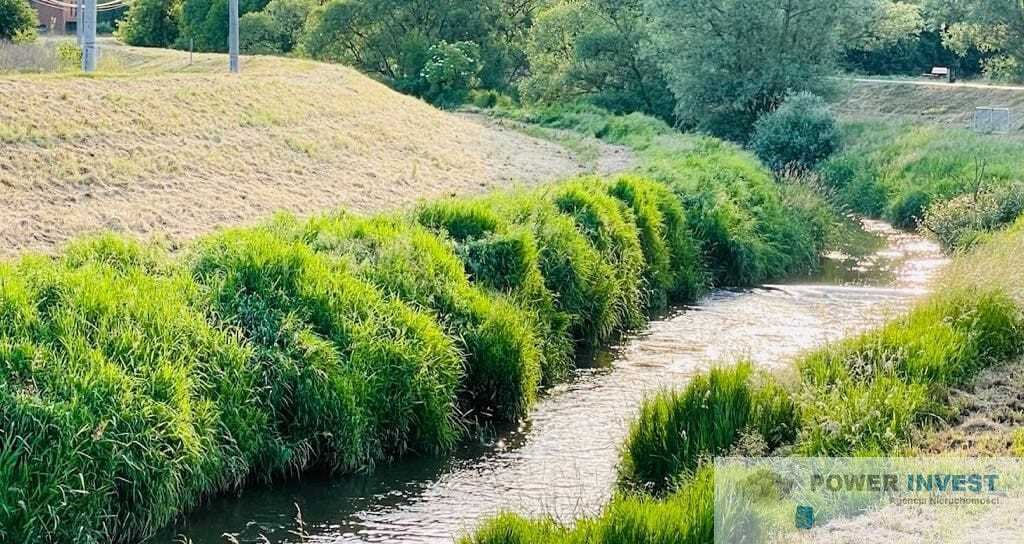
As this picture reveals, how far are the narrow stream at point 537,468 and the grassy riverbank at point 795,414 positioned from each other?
2.32 ft

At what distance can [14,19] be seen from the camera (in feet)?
137

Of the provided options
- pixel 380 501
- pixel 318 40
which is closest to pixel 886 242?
pixel 380 501

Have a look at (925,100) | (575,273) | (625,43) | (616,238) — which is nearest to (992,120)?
(925,100)

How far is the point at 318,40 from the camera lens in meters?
57.3

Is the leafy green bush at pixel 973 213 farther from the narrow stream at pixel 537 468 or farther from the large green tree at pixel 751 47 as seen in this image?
the large green tree at pixel 751 47

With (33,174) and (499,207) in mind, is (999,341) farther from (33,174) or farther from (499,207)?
(33,174)

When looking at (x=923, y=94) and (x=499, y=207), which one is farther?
(x=923, y=94)

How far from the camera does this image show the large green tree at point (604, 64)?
153 feet

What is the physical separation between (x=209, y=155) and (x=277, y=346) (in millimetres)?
11464

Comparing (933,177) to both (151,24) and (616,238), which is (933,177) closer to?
(616,238)

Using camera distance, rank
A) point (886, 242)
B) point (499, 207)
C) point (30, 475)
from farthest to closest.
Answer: point (886, 242) < point (499, 207) < point (30, 475)

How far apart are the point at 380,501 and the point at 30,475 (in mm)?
3057

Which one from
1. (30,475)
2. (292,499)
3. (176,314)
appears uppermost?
(176,314)

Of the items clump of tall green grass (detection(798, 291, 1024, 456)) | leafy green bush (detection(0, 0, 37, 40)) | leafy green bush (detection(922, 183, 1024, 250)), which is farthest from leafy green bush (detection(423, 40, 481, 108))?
clump of tall green grass (detection(798, 291, 1024, 456))
